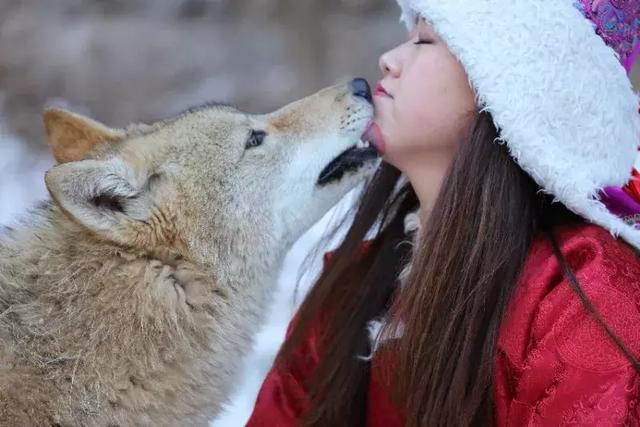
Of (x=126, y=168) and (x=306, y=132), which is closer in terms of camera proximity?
(x=126, y=168)

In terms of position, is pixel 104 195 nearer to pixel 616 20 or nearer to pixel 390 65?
pixel 390 65

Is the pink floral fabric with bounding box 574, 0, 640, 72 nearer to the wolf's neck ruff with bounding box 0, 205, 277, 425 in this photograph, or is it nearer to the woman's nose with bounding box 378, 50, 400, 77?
the woman's nose with bounding box 378, 50, 400, 77

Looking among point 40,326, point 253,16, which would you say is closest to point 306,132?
point 40,326

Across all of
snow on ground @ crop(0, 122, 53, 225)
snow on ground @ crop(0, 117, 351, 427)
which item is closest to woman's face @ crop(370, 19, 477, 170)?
snow on ground @ crop(0, 117, 351, 427)

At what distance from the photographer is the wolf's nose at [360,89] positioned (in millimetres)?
2367

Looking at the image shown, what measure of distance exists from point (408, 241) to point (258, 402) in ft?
2.27

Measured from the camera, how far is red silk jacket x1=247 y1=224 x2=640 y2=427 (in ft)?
5.73

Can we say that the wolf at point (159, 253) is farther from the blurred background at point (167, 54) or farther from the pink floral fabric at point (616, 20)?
the blurred background at point (167, 54)

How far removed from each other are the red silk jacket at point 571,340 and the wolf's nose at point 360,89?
2.08 ft

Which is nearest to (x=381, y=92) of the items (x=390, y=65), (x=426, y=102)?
(x=390, y=65)

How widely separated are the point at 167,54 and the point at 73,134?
419 cm

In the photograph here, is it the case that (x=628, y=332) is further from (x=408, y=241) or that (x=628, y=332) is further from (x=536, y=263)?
(x=408, y=241)

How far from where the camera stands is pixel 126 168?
6.73 ft

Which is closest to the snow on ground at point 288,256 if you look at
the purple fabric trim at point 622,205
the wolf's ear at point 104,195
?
the wolf's ear at point 104,195
